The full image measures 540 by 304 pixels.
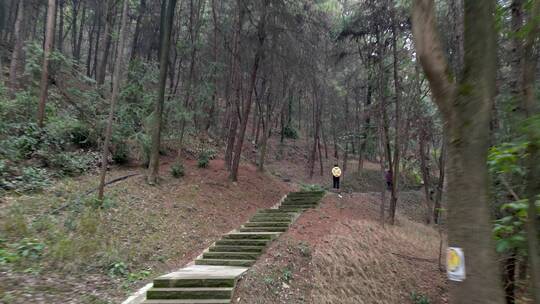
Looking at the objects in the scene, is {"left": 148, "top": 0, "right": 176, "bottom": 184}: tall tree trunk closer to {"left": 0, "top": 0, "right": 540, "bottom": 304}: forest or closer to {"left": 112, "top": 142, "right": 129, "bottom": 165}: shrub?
{"left": 0, "top": 0, "right": 540, "bottom": 304}: forest

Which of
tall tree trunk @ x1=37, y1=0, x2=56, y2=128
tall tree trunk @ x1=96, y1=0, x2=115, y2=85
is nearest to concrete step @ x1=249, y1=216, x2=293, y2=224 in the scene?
tall tree trunk @ x1=37, y1=0, x2=56, y2=128

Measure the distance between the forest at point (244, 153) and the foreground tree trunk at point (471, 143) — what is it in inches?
0.4

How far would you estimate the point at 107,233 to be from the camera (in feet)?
30.0

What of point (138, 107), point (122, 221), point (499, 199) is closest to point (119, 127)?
point (138, 107)

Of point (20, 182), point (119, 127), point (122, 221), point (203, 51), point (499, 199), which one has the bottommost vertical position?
point (122, 221)

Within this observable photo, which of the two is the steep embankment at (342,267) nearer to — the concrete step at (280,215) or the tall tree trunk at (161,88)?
the concrete step at (280,215)

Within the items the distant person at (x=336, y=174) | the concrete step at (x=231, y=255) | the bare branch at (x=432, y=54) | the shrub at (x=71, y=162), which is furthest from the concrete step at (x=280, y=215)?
the bare branch at (x=432, y=54)

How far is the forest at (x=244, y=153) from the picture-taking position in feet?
9.46

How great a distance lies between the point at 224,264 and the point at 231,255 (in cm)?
37

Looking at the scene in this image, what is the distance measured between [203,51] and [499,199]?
48.5 ft

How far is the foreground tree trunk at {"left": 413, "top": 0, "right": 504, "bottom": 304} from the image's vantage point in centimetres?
261

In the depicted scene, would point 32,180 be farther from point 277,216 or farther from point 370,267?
point 370,267

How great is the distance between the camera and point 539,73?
8289 mm

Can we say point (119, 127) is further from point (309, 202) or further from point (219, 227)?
point (309, 202)
